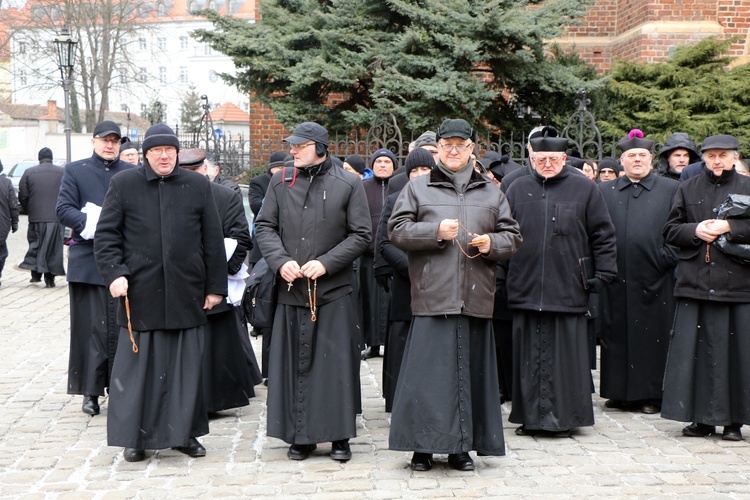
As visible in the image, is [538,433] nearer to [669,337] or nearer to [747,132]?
[669,337]

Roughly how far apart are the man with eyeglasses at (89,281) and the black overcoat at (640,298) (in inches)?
151

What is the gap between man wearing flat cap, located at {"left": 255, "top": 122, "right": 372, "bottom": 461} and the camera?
19.9 ft

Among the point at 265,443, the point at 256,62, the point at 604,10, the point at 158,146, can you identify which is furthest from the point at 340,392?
the point at 604,10

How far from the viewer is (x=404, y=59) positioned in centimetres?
1396

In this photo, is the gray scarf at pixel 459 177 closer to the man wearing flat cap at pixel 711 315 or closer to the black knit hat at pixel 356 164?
the man wearing flat cap at pixel 711 315

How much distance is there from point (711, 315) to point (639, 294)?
98 centimetres

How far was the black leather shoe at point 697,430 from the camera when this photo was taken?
22.3 feet

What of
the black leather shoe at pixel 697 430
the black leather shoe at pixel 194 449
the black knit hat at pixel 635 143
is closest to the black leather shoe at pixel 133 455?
the black leather shoe at pixel 194 449

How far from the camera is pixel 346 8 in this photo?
14766 millimetres

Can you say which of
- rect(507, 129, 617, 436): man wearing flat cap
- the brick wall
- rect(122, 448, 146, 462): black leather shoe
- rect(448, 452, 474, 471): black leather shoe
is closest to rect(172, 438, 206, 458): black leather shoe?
rect(122, 448, 146, 462): black leather shoe

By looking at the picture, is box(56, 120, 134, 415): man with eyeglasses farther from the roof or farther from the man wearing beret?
the roof

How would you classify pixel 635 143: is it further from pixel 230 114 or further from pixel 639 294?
pixel 230 114

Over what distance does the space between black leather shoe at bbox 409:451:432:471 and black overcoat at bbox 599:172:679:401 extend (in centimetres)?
228

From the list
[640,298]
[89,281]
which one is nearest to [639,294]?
[640,298]
